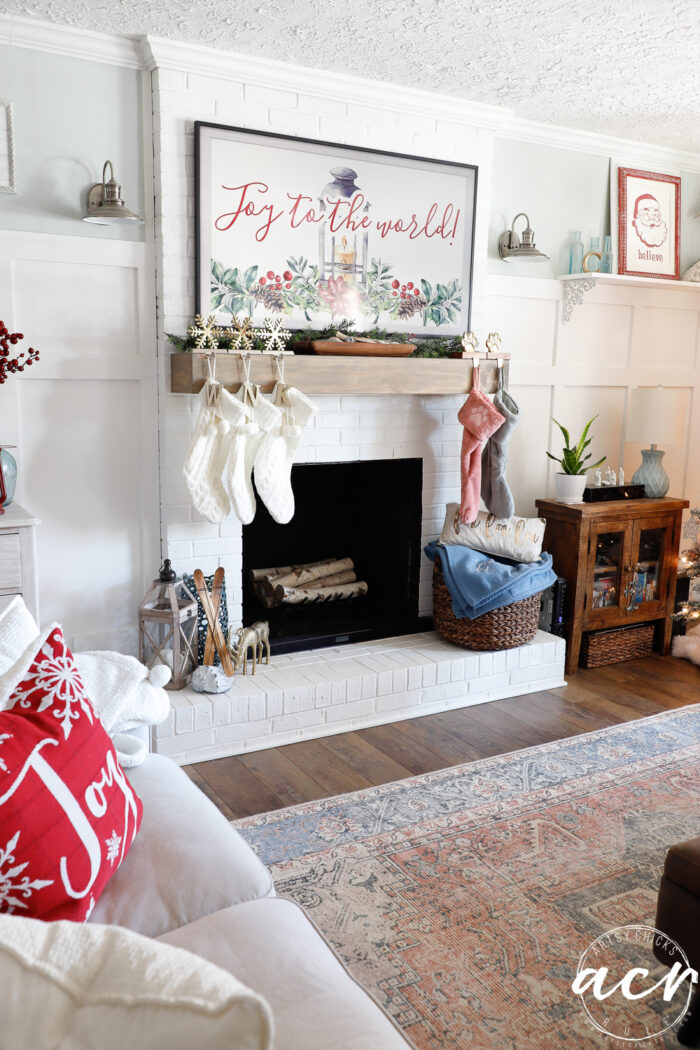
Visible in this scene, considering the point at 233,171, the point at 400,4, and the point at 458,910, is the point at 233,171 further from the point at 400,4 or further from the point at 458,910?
the point at 458,910

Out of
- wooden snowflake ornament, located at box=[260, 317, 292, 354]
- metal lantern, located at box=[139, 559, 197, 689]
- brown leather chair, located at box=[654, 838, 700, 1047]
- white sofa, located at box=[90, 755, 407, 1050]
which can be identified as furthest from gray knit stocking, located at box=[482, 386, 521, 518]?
white sofa, located at box=[90, 755, 407, 1050]

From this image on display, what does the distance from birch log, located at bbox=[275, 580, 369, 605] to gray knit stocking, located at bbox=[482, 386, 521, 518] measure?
73 centimetres

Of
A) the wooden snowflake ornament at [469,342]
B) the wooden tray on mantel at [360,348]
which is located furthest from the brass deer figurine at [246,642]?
the wooden snowflake ornament at [469,342]

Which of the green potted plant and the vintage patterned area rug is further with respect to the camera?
the green potted plant

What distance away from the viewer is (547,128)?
12.6ft

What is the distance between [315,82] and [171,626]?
82.5 inches

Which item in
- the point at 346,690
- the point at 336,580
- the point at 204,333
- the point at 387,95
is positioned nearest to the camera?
the point at 204,333

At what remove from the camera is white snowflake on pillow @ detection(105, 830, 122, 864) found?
4.55ft

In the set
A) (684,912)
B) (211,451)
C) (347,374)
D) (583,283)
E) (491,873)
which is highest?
(583,283)

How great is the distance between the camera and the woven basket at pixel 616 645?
13.1 feet

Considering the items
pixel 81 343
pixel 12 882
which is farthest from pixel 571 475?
pixel 12 882

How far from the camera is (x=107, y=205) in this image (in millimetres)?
2834

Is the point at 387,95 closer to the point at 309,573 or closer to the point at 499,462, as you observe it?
the point at 499,462

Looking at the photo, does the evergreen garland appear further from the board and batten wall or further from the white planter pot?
the white planter pot
